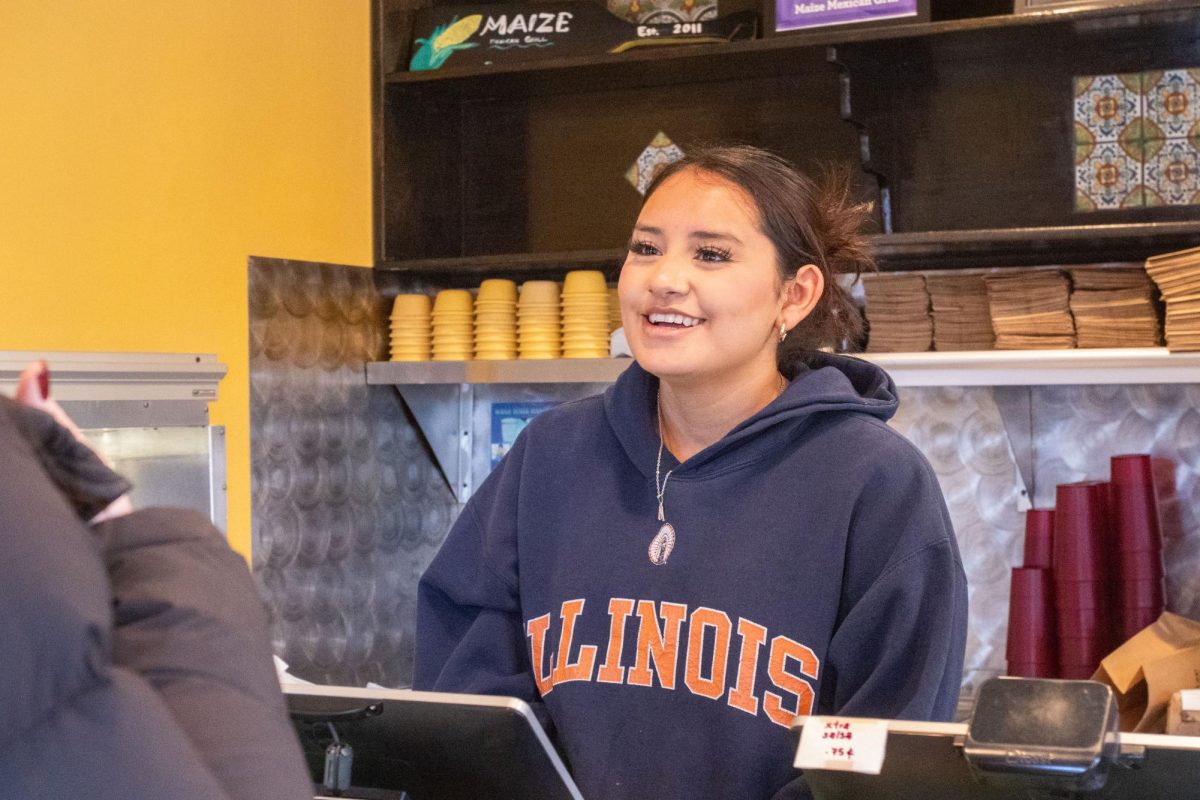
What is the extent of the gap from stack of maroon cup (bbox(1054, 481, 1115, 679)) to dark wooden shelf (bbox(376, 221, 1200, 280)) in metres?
0.48

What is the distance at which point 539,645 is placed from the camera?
169 cm

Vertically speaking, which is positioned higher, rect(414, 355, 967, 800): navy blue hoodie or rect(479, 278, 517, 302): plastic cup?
rect(479, 278, 517, 302): plastic cup

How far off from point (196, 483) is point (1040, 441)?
1736 mm

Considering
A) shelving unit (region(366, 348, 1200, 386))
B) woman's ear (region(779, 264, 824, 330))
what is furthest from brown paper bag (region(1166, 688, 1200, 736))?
woman's ear (region(779, 264, 824, 330))

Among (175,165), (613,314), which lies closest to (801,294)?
(613,314)

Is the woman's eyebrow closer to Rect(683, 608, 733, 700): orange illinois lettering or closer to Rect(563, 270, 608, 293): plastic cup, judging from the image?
Rect(683, 608, 733, 700): orange illinois lettering

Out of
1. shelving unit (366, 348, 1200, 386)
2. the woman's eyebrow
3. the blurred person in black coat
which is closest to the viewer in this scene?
the blurred person in black coat

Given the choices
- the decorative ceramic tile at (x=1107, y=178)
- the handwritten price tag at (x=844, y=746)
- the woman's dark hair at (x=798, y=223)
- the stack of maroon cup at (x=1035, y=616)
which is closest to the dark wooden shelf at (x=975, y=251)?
the decorative ceramic tile at (x=1107, y=178)

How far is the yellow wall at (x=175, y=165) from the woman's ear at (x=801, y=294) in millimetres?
1289

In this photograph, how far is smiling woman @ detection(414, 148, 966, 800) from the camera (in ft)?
5.00

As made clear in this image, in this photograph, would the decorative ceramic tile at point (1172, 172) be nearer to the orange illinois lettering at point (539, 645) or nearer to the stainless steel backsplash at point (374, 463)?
the stainless steel backsplash at point (374, 463)

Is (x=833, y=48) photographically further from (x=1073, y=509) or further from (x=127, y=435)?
(x=127, y=435)

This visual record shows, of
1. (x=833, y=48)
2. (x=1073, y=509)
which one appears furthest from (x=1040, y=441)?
(x=833, y=48)

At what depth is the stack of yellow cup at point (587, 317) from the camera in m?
3.03
